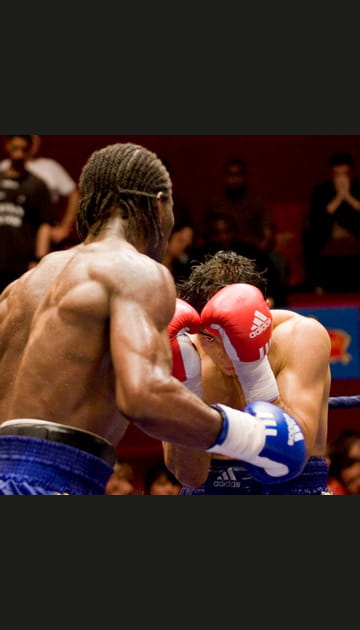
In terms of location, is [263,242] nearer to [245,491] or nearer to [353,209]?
[353,209]

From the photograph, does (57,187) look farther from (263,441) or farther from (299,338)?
(263,441)

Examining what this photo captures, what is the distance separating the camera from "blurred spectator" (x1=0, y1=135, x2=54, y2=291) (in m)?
6.03

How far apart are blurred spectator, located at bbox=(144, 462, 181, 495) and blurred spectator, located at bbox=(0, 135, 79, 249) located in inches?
65.9

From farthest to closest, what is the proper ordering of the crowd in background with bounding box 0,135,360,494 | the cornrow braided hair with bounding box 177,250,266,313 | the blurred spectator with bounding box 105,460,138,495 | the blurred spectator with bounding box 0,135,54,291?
1. the blurred spectator with bounding box 0,135,54,291
2. the crowd in background with bounding box 0,135,360,494
3. the blurred spectator with bounding box 105,460,138,495
4. the cornrow braided hair with bounding box 177,250,266,313

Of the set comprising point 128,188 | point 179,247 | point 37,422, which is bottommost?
point 179,247

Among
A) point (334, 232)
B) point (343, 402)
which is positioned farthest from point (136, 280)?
point (334, 232)

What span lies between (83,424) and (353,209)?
15.6 ft

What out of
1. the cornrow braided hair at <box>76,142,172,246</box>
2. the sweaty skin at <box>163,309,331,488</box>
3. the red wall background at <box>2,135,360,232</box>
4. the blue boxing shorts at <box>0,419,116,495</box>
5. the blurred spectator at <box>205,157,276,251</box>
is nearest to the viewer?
the blue boxing shorts at <box>0,419,116,495</box>

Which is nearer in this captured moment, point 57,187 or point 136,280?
point 136,280

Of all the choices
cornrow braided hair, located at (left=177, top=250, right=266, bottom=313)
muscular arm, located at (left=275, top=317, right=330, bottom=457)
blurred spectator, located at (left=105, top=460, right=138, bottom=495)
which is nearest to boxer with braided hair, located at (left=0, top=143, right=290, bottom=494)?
muscular arm, located at (left=275, top=317, right=330, bottom=457)

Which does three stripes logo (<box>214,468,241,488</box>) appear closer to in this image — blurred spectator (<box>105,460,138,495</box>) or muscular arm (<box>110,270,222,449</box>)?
muscular arm (<box>110,270,222,449</box>)

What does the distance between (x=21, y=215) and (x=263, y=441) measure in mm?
4056

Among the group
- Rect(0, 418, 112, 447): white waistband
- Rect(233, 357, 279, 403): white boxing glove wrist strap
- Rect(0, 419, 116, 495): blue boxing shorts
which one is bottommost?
→ Rect(233, 357, 279, 403): white boxing glove wrist strap

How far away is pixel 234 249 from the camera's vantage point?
19.7ft
